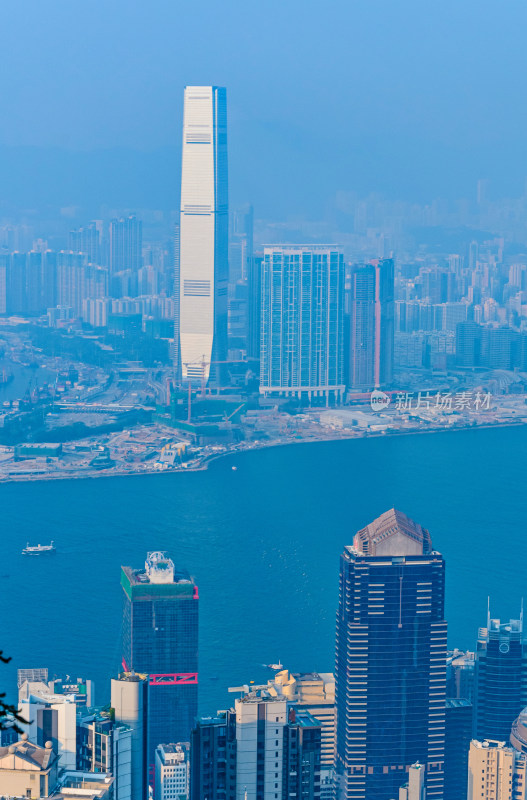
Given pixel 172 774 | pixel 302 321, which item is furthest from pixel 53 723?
pixel 302 321

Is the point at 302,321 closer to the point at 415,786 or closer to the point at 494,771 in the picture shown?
the point at 415,786

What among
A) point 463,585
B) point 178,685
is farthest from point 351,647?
point 463,585

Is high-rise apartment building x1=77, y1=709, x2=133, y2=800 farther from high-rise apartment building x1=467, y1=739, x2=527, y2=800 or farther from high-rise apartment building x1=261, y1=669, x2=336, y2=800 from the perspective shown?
high-rise apartment building x1=261, y1=669, x2=336, y2=800

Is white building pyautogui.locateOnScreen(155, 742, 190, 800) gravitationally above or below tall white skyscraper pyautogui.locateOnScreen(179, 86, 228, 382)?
below

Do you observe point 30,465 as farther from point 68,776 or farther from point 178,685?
point 68,776

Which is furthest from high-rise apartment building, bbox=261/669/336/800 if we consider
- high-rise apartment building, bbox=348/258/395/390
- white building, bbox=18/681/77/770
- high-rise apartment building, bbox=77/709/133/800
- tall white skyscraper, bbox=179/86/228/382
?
high-rise apartment building, bbox=348/258/395/390
